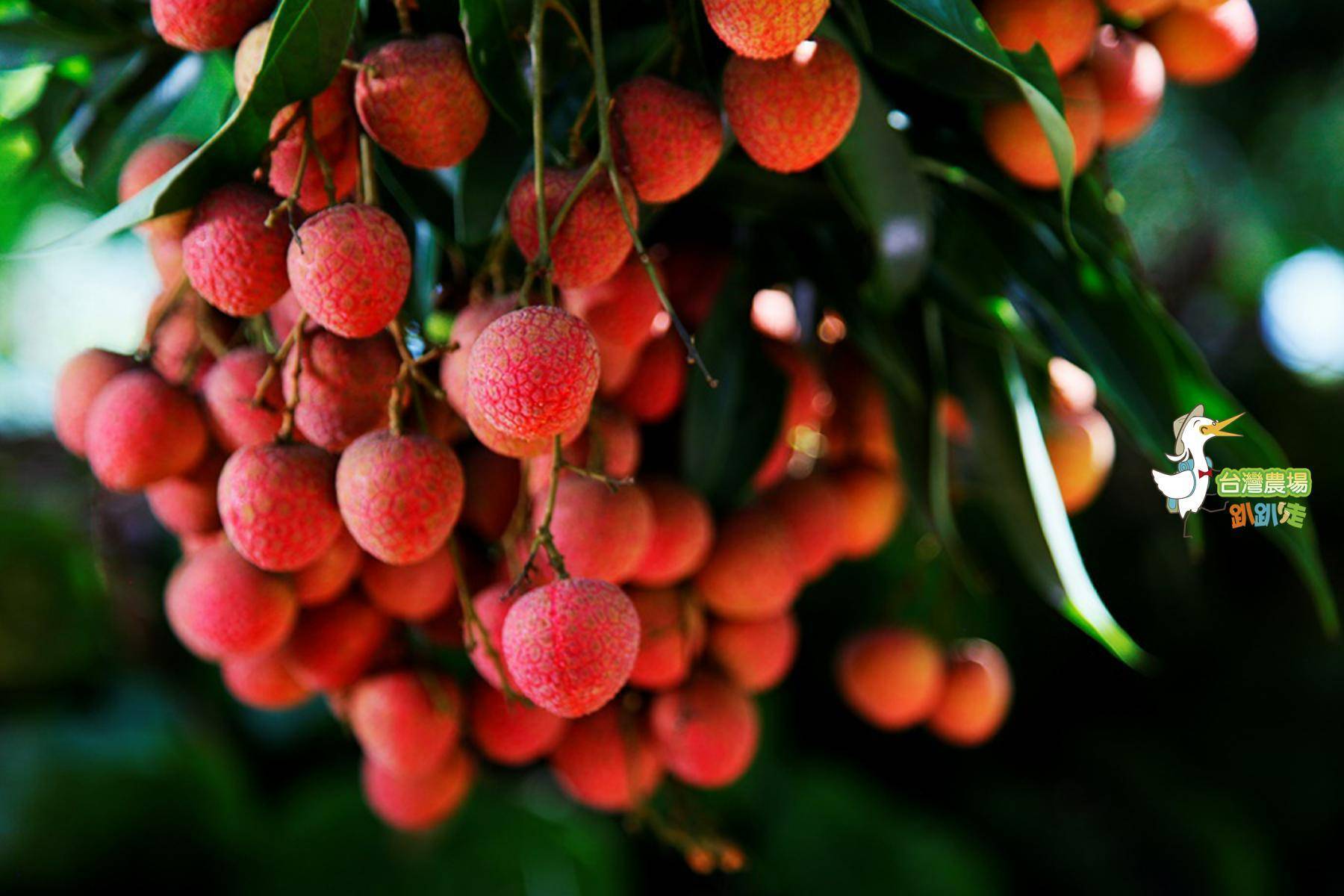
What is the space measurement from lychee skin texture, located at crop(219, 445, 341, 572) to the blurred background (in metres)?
0.78

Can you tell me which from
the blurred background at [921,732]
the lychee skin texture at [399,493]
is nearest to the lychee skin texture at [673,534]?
the lychee skin texture at [399,493]

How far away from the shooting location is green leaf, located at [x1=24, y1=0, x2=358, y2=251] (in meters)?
0.28

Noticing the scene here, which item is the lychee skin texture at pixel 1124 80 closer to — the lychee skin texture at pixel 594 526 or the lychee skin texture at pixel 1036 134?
the lychee skin texture at pixel 1036 134

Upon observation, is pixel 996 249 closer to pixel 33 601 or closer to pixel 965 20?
pixel 965 20

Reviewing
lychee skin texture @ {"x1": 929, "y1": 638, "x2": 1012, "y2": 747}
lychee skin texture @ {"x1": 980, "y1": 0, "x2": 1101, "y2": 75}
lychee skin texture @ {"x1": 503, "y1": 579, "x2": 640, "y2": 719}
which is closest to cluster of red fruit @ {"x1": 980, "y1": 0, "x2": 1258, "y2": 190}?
lychee skin texture @ {"x1": 980, "y1": 0, "x2": 1101, "y2": 75}

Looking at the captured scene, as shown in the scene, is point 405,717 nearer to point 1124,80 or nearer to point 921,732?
point 1124,80

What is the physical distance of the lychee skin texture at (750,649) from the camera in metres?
0.50

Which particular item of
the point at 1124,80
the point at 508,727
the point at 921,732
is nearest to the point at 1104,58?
the point at 1124,80

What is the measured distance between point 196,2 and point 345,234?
0.30ft

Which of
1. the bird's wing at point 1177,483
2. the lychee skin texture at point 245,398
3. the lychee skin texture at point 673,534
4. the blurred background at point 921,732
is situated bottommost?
the blurred background at point 921,732

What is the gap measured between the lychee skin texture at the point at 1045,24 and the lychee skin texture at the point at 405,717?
313 mm

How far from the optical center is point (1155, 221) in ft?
4.55

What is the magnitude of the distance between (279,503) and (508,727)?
157 millimetres

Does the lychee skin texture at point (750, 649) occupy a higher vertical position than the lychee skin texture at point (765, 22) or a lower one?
lower
